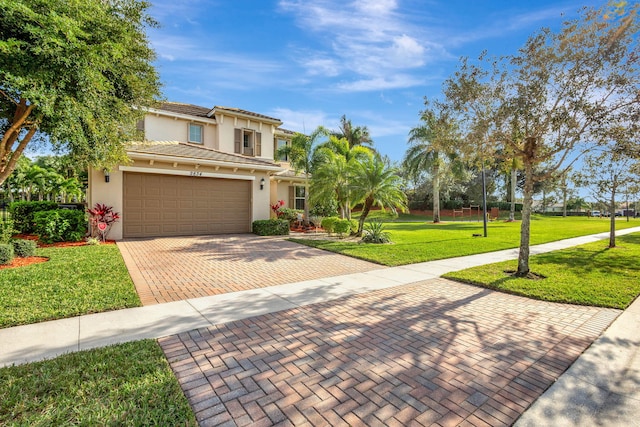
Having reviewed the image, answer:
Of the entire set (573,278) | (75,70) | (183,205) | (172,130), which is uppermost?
(172,130)

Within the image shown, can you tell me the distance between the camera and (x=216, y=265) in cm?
848

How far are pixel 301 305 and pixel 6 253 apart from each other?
788 cm

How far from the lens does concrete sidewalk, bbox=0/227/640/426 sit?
2.82m

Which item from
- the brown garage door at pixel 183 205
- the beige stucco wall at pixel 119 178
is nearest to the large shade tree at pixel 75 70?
the beige stucco wall at pixel 119 178

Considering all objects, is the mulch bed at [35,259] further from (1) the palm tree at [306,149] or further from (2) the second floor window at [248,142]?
(1) the palm tree at [306,149]

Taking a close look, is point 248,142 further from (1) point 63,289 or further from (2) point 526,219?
(2) point 526,219

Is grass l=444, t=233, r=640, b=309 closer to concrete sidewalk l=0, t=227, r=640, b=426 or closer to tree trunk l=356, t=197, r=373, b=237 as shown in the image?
concrete sidewalk l=0, t=227, r=640, b=426

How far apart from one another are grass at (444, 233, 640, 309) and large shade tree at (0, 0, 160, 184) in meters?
9.35

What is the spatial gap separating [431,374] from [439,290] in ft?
11.6

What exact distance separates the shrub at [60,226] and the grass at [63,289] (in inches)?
122

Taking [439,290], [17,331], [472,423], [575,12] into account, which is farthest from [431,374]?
[575,12]

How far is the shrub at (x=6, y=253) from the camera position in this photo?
25.7ft

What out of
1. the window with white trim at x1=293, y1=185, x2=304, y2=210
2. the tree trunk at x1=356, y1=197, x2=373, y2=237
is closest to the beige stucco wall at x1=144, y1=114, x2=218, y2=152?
the window with white trim at x1=293, y1=185, x2=304, y2=210

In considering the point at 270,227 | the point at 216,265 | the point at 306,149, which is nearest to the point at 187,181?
the point at 270,227
